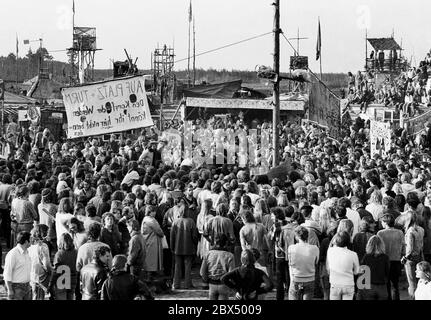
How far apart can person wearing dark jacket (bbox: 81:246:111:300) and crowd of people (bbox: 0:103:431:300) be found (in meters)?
0.01

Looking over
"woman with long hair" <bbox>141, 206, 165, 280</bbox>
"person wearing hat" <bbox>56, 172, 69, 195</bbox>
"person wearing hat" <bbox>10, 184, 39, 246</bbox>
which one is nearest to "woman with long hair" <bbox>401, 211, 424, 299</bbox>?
"woman with long hair" <bbox>141, 206, 165, 280</bbox>

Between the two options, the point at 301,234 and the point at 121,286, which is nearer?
the point at 121,286

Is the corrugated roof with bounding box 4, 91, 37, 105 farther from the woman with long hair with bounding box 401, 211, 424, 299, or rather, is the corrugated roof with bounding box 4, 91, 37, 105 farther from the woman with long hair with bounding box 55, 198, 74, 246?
the woman with long hair with bounding box 401, 211, 424, 299

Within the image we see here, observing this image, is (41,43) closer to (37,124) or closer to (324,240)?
(37,124)

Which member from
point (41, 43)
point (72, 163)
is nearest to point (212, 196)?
point (72, 163)

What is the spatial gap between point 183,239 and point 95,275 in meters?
3.54

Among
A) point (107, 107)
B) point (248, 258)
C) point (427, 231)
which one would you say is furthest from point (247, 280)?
point (107, 107)

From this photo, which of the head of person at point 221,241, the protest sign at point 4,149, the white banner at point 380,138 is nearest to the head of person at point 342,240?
the head of person at point 221,241

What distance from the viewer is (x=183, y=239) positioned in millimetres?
12695

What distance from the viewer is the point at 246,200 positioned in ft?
40.8

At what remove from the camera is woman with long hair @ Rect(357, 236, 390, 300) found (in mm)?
9953

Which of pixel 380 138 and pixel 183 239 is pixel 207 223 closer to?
pixel 183 239

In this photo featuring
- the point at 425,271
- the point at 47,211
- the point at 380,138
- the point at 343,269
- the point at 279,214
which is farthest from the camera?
the point at 380,138

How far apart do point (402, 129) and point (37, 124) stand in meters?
14.4
